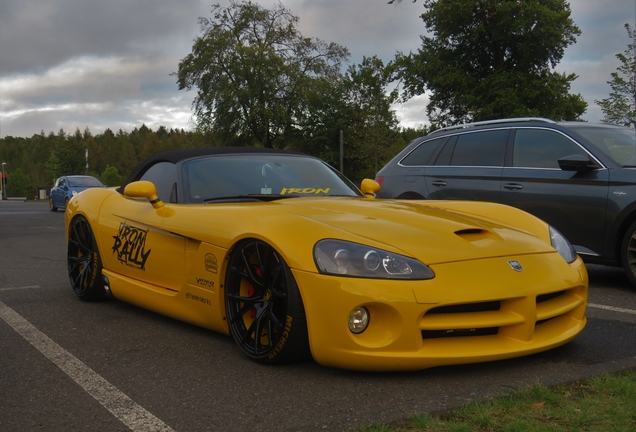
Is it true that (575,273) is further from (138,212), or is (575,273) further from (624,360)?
(138,212)

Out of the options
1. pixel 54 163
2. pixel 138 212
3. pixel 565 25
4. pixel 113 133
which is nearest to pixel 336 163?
pixel 565 25

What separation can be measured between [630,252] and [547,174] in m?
1.06

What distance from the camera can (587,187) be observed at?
5.87 metres

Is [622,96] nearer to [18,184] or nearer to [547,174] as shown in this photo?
[547,174]

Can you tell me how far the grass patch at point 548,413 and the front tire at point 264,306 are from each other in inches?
32.4

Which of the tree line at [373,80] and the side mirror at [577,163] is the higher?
the tree line at [373,80]

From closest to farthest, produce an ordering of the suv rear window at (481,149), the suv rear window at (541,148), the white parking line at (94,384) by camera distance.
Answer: the white parking line at (94,384), the suv rear window at (541,148), the suv rear window at (481,149)

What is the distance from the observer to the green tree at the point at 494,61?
31688 millimetres

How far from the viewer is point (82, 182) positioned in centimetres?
2658

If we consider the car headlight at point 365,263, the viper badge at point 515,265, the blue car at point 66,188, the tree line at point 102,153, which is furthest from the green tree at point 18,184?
the viper badge at point 515,265

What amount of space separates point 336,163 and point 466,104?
22718 millimetres

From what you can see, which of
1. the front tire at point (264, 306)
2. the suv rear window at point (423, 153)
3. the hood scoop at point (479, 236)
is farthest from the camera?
the suv rear window at point (423, 153)

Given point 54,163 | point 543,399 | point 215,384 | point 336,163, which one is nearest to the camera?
point 543,399

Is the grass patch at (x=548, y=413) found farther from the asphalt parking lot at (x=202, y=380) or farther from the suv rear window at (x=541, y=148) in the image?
the suv rear window at (x=541, y=148)
